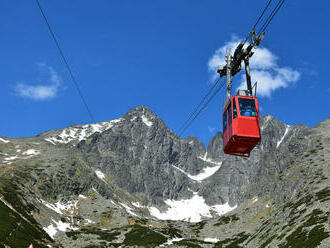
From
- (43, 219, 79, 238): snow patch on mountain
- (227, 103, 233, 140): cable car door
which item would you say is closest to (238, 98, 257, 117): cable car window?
(227, 103, 233, 140): cable car door

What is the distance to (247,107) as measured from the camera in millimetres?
28781

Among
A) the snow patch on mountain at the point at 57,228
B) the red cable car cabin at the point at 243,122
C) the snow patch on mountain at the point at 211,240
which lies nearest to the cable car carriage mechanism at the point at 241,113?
the red cable car cabin at the point at 243,122

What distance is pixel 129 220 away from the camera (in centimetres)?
16738

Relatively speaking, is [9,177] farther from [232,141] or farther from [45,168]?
[232,141]

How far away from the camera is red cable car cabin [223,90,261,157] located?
28.2 metres

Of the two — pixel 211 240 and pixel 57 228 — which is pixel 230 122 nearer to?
pixel 57 228

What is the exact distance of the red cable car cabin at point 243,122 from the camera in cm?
2822

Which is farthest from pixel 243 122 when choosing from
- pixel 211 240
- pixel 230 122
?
pixel 211 240

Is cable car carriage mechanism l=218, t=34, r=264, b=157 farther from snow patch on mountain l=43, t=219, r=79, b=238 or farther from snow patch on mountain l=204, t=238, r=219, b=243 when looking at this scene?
snow patch on mountain l=204, t=238, r=219, b=243

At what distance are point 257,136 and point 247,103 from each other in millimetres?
2967

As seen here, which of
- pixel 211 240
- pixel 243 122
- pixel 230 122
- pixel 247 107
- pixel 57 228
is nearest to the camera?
pixel 243 122

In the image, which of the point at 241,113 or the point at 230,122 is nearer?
the point at 241,113

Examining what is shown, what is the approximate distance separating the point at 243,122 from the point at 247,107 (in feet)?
4.59

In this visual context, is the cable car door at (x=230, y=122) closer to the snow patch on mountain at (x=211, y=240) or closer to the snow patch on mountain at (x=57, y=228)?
the snow patch on mountain at (x=57, y=228)
